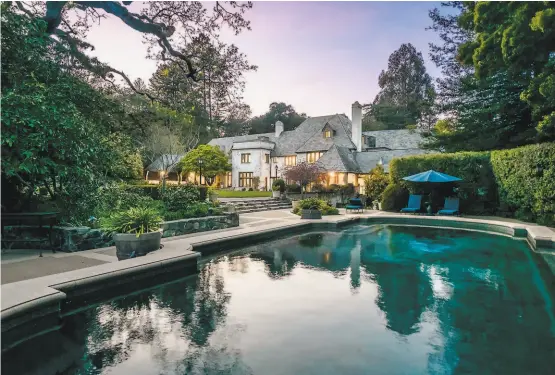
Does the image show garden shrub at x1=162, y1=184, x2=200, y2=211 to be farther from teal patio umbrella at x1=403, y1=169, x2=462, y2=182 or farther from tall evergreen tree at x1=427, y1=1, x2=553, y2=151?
tall evergreen tree at x1=427, y1=1, x2=553, y2=151

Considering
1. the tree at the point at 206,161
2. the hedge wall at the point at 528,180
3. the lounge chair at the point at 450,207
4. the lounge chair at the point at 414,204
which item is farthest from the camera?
the tree at the point at 206,161

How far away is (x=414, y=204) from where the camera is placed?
64.5ft

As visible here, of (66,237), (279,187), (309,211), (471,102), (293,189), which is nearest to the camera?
(66,237)

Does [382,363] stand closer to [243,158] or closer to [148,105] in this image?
[148,105]

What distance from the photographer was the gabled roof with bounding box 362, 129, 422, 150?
113 ft

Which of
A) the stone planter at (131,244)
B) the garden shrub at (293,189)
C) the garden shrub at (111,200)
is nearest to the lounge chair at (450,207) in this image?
the garden shrub at (293,189)

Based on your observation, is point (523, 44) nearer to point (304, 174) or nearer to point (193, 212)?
point (193, 212)

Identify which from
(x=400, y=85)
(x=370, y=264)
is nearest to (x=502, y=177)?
(x=370, y=264)

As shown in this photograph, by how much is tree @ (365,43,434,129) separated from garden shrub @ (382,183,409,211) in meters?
32.7

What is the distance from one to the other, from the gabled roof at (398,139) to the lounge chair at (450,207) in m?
16.0

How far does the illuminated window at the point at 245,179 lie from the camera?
3957 cm

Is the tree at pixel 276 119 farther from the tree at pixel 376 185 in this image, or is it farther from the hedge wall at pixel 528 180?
the hedge wall at pixel 528 180

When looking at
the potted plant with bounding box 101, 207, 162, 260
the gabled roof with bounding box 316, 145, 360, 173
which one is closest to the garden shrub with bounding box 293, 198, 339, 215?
the gabled roof with bounding box 316, 145, 360, 173

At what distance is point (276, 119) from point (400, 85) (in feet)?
71.8
